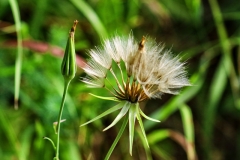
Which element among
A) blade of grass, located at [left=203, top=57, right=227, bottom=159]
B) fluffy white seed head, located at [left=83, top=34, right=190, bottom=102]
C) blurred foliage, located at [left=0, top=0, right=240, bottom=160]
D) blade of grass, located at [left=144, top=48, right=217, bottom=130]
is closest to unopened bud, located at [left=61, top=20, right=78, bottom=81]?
fluffy white seed head, located at [left=83, top=34, right=190, bottom=102]

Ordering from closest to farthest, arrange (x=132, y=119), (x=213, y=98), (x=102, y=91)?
(x=132, y=119), (x=102, y=91), (x=213, y=98)

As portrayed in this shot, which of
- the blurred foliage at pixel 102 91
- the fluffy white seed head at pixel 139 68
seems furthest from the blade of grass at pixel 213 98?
the fluffy white seed head at pixel 139 68

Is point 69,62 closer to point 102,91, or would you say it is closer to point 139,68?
point 139,68

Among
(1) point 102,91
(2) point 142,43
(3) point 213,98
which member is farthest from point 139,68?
(3) point 213,98

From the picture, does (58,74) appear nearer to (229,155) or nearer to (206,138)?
(206,138)

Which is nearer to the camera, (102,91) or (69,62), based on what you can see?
(69,62)

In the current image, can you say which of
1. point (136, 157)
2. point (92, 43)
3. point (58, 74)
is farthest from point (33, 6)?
point (136, 157)

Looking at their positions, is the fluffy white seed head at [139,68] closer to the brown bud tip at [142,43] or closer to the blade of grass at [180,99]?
the brown bud tip at [142,43]

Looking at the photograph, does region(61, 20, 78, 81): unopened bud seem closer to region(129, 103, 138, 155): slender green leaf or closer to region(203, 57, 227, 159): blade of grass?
region(129, 103, 138, 155): slender green leaf
